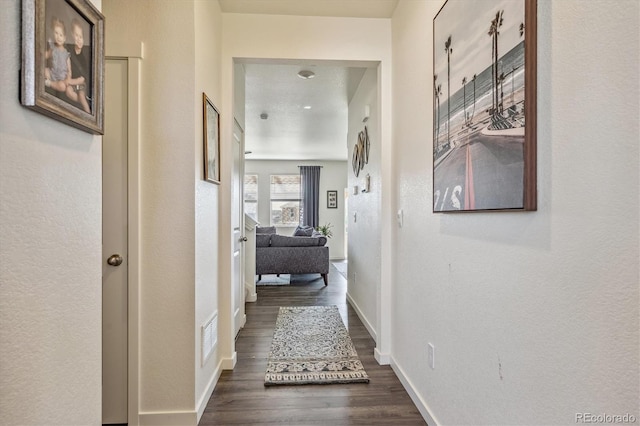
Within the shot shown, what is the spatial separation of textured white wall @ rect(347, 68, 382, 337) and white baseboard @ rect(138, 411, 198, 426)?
1.49 metres

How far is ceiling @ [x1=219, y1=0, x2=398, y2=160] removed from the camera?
2324 mm

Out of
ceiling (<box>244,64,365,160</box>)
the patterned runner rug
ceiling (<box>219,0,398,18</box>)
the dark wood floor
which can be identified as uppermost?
ceiling (<box>219,0,398,18</box>)

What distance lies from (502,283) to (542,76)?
67 cm

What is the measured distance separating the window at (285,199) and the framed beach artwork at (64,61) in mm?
7733

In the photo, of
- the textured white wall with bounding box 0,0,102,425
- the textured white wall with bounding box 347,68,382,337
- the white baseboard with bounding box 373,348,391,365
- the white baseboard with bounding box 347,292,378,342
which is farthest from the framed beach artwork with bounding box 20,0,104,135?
the white baseboard with bounding box 347,292,378,342


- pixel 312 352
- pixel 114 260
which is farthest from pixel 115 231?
pixel 312 352

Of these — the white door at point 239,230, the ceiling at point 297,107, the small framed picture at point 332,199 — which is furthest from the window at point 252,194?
the white door at point 239,230

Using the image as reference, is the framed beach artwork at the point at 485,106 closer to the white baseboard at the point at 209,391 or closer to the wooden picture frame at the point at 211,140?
the wooden picture frame at the point at 211,140

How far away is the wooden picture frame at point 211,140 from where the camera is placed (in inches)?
74.8

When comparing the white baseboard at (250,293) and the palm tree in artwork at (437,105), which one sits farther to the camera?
the white baseboard at (250,293)

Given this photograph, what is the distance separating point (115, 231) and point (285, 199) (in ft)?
23.1

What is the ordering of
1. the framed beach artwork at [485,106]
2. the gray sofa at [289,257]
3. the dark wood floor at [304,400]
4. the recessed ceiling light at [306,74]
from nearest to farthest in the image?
the framed beach artwork at [485,106] < the dark wood floor at [304,400] < the recessed ceiling light at [306,74] < the gray sofa at [289,257]

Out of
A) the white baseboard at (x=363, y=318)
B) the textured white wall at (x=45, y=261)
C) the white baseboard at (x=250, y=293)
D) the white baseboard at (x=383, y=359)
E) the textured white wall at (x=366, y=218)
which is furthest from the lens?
the white baseboard at (x=250, y=293)

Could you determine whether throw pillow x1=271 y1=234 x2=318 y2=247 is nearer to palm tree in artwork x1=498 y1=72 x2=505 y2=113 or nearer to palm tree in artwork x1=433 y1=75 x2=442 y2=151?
palm tree in artwork x1=433 y1=75 x2=442 y2=151
